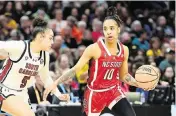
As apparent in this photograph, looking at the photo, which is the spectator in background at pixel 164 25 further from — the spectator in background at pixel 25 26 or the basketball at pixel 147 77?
the basketball at pixel 147 77

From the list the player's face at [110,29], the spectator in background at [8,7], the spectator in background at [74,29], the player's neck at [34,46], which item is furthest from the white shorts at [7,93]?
the spectator in background at [8,7]

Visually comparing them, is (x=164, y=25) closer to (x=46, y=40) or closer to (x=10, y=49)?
(x=46, y=40)

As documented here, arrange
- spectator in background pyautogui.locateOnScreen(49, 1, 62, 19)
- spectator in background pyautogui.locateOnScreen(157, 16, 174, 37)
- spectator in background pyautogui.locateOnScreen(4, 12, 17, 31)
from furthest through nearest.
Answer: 1. spectator in background pyautogui.locateOnScreen(157, 16, 174, 37)
2. spectator in background pyautogui.locateOnScreen(49, 1, 62, 19)
3. spectator in background pyautogui.locateOnScreen(4, 12, 17, 31)

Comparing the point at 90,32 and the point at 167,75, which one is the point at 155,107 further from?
the point at 90,32

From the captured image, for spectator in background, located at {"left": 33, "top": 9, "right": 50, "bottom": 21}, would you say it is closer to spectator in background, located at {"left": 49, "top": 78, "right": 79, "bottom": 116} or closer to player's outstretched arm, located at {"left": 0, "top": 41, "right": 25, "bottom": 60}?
spectator in background, located at {"left": 49, "top": 78, "right": 79, "bottom": 116}

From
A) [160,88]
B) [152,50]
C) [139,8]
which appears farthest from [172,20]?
[160,88]

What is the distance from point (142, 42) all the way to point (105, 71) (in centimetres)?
689

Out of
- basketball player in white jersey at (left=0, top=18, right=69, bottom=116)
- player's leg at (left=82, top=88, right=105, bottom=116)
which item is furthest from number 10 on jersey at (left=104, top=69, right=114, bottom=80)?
basketball player in white jersey at (left=0, top=18, right=69, bottom=116)

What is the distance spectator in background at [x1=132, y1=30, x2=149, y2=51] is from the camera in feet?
47.5

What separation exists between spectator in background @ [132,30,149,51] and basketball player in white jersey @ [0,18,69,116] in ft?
22.6

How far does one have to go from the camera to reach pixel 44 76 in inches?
307

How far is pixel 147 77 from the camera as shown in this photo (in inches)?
318

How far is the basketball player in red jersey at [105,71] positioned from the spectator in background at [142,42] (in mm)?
6354

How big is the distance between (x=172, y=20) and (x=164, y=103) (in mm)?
5780
